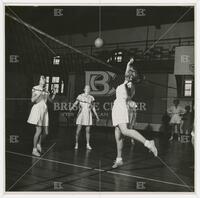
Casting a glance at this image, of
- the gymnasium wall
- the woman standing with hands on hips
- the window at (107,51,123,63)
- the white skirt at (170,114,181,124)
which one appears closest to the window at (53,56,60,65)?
the gymnasium wall

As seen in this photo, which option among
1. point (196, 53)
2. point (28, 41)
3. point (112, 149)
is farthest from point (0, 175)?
point (196, 53)

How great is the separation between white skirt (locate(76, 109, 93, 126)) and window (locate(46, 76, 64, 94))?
0.30 meters

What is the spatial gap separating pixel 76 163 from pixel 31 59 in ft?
3.79

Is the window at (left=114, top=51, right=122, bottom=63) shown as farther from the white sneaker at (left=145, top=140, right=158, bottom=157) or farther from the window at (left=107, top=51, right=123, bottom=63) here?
the white sneaker at (left=145, top=140, right=158, bottom=157)

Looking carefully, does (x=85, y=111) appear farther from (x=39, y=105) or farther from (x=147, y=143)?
(x=147, y=143)

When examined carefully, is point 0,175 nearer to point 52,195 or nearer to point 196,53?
point 52,195

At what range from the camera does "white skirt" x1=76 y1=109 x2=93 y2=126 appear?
2.87 m

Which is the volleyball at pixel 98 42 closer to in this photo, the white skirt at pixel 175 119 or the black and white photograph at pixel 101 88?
the black and white photograph at pixel 101 88

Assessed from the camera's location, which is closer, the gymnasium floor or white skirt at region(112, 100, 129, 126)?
the gymnasium floor

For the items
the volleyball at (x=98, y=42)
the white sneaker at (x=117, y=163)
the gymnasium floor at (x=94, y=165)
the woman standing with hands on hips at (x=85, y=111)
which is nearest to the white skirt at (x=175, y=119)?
the gymnasium floor at (x=94, y=165)

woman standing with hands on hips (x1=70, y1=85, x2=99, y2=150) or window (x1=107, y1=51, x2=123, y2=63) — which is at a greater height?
window (x1=107, y1=51, x2=123, y2=63)

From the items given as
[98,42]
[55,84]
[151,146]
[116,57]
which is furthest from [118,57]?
[151,146]

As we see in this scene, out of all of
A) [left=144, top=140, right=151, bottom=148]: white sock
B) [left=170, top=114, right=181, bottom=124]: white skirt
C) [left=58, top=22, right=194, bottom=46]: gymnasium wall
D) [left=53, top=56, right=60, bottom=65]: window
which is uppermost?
[left=58, top=22, right=194, bottom=46]: gymnasium wall

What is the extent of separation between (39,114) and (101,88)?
2.26 ft
